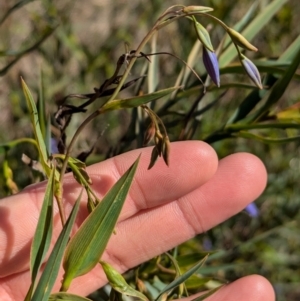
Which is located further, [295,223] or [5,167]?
[295,223]

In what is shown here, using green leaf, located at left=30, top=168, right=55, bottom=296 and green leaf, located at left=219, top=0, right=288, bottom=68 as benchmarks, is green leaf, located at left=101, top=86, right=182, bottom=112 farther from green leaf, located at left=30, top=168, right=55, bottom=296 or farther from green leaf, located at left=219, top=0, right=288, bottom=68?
green leaf, located at left=219, top=0, right=288, bottom=68

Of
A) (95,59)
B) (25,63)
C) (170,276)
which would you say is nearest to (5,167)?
(170,276)

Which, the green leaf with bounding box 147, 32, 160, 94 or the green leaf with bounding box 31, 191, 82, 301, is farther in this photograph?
the green leaf with bounding box 147, 32, 160, 94

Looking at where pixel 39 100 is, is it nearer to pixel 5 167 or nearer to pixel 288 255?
pixel 5 167

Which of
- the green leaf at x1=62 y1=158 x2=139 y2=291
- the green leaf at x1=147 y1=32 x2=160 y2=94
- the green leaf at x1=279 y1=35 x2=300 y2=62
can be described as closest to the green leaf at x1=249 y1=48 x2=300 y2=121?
the green leaf at x1=279 y1=35 x2=300 y2=62

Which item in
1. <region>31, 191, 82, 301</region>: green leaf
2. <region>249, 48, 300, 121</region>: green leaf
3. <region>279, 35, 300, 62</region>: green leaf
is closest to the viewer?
<region>31, 191, 82, 301</region>: green leaf

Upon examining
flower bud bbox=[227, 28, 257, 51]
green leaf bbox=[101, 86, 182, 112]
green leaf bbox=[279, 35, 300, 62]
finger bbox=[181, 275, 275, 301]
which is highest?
flower bud bbox=[227, 28, 257, 51]

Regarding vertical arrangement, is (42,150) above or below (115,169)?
above
